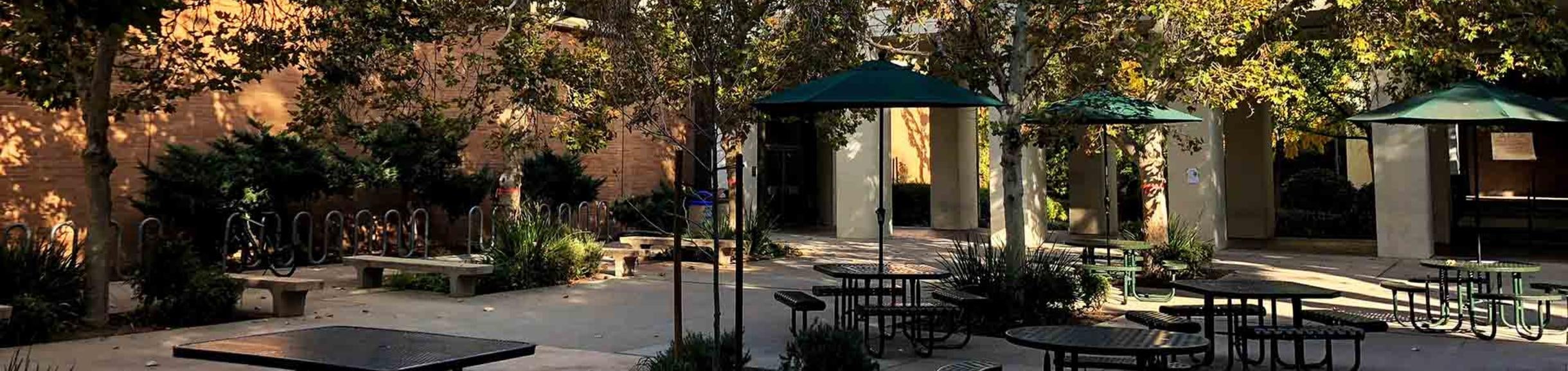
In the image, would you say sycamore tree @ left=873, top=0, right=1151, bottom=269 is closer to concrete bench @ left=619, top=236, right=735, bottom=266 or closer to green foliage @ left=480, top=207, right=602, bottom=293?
green foliage @ left=480, top=207, right=602, bottom=293

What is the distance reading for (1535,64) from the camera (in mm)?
13906

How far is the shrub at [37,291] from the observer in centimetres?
955

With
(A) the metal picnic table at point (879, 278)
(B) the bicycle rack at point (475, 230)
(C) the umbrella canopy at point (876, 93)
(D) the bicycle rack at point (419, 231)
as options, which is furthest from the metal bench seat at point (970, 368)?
(B) the bicycle rack at point (475, 230)

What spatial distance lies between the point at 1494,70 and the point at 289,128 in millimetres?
14373

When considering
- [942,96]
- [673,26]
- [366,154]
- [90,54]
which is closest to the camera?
[942,96]

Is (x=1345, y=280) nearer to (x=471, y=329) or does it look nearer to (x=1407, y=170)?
(x=1407, y=170)

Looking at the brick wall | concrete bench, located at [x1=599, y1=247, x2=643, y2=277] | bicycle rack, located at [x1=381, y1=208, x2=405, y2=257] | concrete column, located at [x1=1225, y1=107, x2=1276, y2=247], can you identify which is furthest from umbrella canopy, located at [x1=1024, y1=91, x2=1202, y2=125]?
concrete column, located at [x1=1225, y1=107, x2=1276, y2=247]

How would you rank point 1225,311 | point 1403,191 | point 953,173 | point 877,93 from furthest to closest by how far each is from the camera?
1. point 953,173
2. point 1403,191
3. point 877,93
4. point 1225,311

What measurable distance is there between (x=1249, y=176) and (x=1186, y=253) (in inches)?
516

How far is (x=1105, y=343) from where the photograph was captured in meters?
5.97

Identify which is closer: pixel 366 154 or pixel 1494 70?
pixel 1494 70

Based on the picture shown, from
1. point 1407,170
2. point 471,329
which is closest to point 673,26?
point 471,329

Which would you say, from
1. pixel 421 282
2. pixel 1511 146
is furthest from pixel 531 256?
pixel 1511 146

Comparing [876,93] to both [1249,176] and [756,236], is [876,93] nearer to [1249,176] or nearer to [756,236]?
[756,236]
